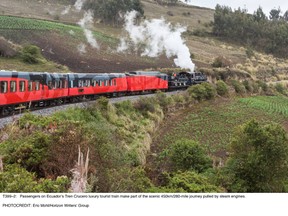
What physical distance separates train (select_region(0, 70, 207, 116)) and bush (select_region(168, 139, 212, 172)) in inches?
260

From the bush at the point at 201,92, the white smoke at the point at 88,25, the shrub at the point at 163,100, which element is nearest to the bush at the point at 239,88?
the bush at the point at 201,92

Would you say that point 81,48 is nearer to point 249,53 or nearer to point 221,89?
point 221,89

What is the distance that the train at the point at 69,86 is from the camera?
53.2 feet

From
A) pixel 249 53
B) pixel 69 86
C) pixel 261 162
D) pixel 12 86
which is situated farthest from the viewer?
pixel 249 53

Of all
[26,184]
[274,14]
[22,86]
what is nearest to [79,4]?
[274,14]

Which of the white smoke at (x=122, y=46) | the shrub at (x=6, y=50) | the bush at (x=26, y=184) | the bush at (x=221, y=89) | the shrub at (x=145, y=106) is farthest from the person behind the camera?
the white smoke at (x=122, y=46)

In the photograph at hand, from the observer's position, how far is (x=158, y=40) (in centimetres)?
5697

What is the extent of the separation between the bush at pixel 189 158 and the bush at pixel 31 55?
893 inches

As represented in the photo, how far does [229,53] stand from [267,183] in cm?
5900

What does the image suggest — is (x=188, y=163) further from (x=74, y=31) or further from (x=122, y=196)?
(x=74, y=31)

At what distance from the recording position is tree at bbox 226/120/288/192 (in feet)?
41.3

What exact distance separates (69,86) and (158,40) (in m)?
35.8

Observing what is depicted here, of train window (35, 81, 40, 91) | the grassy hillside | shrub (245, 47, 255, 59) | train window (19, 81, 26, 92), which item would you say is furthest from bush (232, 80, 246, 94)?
train window (19, 81, 26, 92)

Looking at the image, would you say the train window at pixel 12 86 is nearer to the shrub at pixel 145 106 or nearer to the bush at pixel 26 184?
the bush at pixel 26 184
